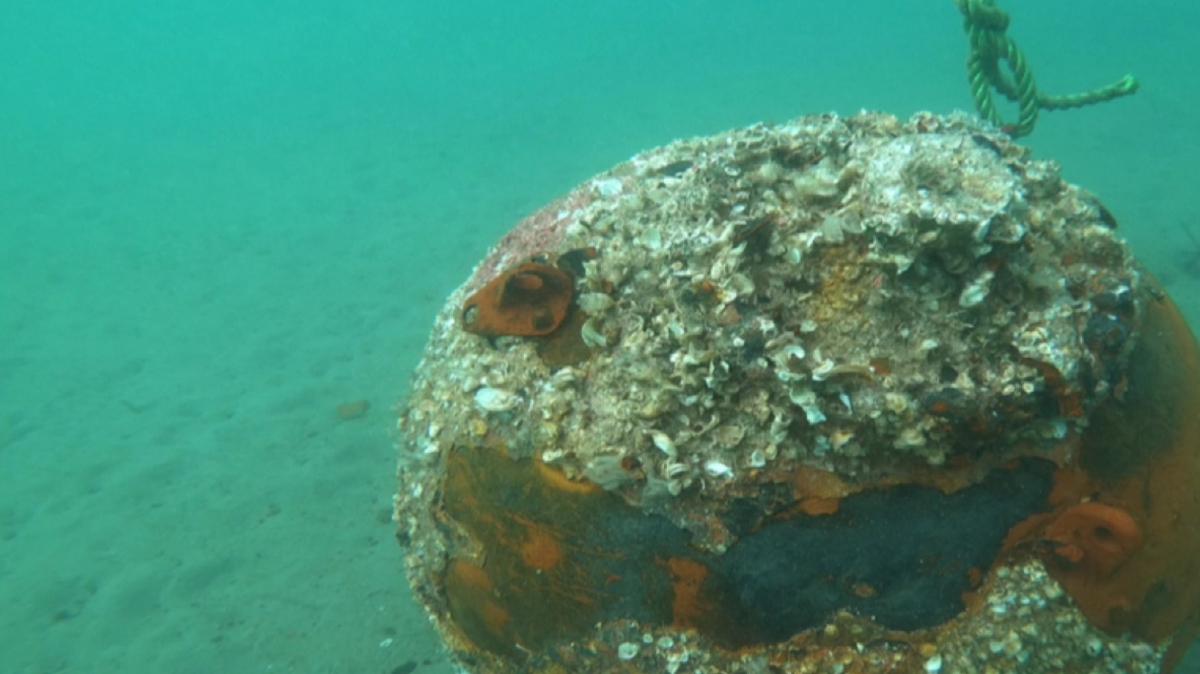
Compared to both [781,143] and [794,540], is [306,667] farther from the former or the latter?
[781,143]

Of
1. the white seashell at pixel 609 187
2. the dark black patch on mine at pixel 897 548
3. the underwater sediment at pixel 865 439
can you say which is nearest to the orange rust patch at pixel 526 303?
the underwater sediment at pixel 865 439

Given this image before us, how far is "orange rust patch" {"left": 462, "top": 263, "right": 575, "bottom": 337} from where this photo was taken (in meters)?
2.45

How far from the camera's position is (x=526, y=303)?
A: 2.50 m

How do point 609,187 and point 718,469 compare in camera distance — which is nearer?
point 718,469

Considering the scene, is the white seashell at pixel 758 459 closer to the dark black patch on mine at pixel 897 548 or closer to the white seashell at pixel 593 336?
the dark black patch on mine at pixel 897 548

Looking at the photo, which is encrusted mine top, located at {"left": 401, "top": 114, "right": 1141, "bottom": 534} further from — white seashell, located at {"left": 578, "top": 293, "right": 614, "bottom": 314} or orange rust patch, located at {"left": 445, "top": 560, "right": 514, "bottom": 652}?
orange rust patch, located at {"left": 445, "top": 560, "right": 514, "bottom": 652}

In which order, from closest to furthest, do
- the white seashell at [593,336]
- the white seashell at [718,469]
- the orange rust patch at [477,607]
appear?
the white seashell at [718,469]
the white seashell at [593,336]
the orange rust patch at [477,607]

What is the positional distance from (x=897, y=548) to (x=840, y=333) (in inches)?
23.6

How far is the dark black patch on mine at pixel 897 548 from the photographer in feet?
6.71

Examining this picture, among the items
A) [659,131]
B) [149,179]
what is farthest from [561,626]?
[149,179]

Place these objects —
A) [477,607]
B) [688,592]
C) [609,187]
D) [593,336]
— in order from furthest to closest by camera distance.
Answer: [609,187] < [477,607] < [593,336] < [688,592]

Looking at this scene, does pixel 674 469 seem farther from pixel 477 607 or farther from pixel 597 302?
pixel 477 607

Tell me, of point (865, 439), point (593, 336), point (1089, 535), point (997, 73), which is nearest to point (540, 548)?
point (593, 336)

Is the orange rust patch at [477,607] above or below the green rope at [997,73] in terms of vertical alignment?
below
